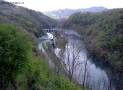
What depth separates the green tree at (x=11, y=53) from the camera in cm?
825

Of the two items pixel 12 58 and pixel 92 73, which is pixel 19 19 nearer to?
pixel 92 73

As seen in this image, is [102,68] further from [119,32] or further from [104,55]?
[119,32]

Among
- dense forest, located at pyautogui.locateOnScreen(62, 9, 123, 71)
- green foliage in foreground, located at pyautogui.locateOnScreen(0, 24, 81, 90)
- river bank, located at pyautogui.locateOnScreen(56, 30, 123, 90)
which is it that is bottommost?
river bank, located at pyautogui.locateOnScreen(56, 30, 123, 90)

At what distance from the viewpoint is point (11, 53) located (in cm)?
837

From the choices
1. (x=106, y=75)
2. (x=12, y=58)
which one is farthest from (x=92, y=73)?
(x=12, y=58)

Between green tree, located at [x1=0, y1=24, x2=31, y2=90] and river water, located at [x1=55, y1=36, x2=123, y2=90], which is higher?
green tree, located at [x1=0, y1=24, x2=31, y2=90]

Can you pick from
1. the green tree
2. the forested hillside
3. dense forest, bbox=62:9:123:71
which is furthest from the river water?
the forested hillside

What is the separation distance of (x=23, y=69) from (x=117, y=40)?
73.3 ft

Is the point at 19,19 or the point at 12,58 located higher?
the point at 12,58

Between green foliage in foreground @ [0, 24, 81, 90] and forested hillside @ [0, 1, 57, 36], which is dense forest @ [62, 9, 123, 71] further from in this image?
green foliage in foreground @ [0, 24, 81, 90]

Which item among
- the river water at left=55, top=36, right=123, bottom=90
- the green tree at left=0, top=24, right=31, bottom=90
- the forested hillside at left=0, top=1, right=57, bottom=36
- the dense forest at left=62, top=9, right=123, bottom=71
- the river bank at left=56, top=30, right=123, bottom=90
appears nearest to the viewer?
the green tree at left=0, top=24, right=31, bottom=90

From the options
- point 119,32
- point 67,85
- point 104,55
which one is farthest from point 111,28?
point 67,85

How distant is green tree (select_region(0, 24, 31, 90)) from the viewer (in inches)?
325

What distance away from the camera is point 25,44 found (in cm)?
898
